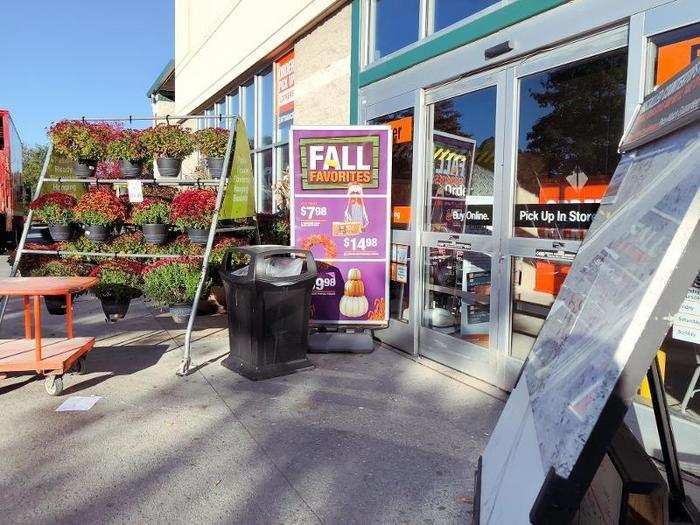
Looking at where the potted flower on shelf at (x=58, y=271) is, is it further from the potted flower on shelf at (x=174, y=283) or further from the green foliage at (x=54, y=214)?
the potted flower on shelf at (x=174, y=283)

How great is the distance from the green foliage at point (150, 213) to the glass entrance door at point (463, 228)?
8.45ft

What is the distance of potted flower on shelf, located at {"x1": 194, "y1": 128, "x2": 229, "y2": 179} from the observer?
18.1 ft

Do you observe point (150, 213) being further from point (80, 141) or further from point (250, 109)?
point (250, 109)

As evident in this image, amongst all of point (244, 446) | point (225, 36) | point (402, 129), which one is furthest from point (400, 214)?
point (225, 36)

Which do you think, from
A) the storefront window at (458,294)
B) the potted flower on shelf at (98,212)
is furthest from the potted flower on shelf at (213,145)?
the storefront window at (458,294)

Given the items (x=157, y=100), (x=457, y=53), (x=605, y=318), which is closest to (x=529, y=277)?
(x=457, y=53)

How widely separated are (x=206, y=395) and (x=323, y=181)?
2435 millimetres

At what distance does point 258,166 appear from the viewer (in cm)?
1030

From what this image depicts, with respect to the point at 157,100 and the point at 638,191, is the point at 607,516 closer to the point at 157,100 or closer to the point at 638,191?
the point at 638,191

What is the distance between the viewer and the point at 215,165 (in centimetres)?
555

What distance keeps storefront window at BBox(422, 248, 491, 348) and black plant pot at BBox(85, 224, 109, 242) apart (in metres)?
3.19

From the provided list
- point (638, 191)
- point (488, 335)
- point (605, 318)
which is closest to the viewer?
point (605, 318)

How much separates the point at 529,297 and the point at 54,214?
14.4 feet

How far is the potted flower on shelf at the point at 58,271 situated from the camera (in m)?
5.22
